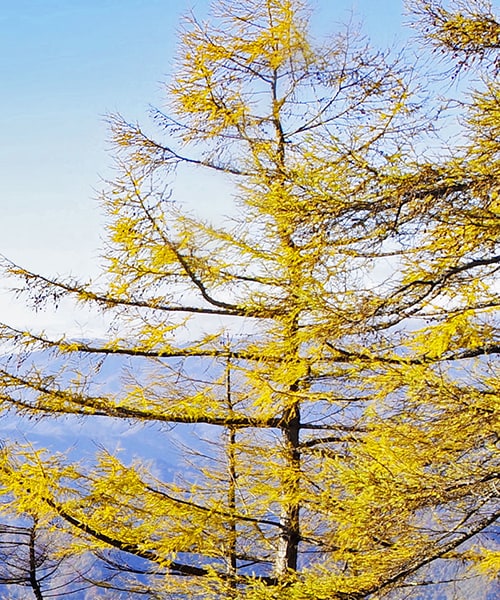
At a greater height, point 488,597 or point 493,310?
point 488,597

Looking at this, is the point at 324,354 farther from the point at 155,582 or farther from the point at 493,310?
the point at 155,582

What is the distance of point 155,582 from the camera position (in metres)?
Answer: 8.41

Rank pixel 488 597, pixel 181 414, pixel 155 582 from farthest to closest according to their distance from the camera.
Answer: pixel 488 597
pixel 155 582
pixel 181 414

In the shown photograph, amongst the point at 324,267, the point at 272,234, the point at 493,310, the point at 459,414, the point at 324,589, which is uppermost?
the point at 272,234

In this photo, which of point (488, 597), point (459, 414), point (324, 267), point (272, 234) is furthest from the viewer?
point (488, 597)

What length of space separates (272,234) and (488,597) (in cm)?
17539

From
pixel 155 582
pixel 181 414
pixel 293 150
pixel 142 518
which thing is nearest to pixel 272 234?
pixel 293 150

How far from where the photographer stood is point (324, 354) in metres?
5.79

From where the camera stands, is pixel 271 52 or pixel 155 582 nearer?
pixel 271 52

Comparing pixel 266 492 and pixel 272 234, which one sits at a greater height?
pixel 272 234

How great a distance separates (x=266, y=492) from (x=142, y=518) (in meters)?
1.31

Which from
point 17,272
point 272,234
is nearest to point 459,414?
point 272,234

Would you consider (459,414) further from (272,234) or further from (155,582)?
(155,582)

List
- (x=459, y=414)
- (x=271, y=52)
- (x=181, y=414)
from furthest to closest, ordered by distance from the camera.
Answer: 1. (x=271, y=52)
2. (x=181, y=414)
3. (x=459, y=414)
